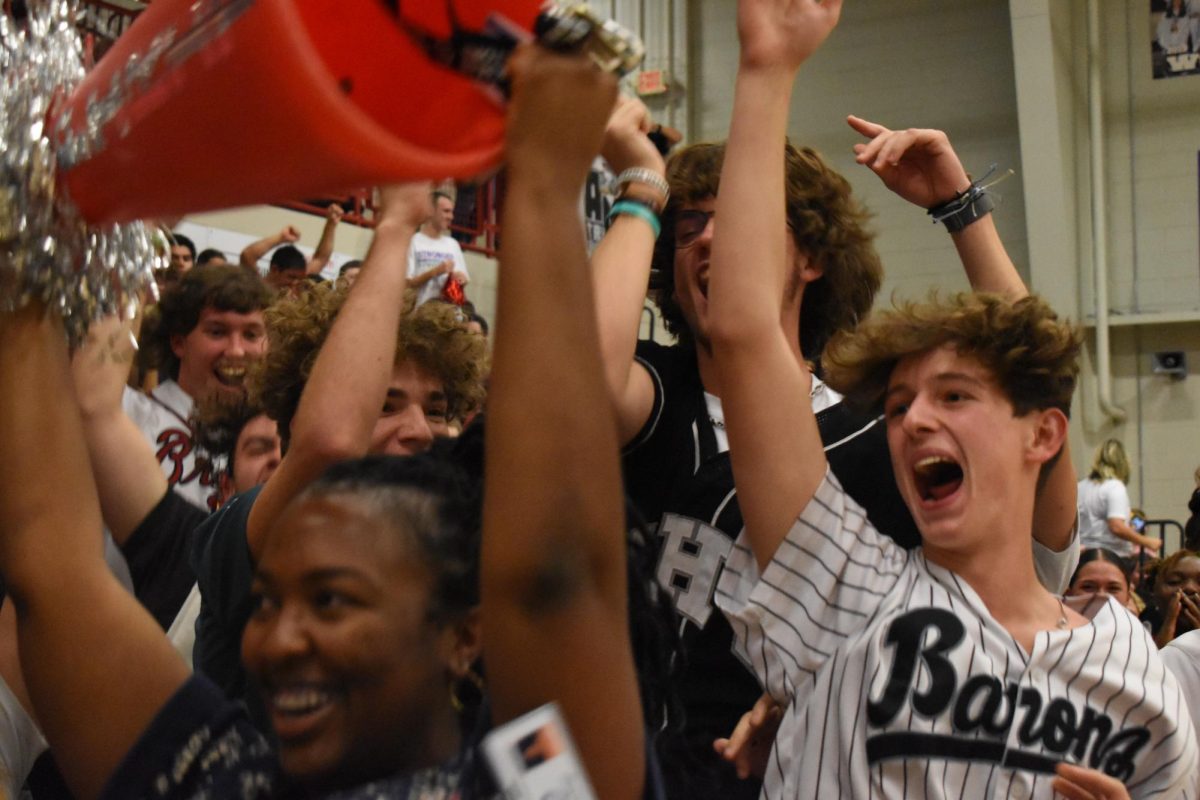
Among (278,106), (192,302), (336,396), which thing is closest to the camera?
(278,106)

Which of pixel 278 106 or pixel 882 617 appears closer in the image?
pixel 278 106

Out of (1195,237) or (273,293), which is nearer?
(273,293)

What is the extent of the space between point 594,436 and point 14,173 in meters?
0.51

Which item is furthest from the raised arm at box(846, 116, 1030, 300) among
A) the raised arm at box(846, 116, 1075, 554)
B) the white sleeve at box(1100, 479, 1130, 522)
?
the white sleeve at box(1100, 479, 1130, 522)

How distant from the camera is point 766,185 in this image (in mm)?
1495

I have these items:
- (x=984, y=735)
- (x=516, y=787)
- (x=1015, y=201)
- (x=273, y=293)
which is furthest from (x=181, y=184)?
(x=1015, y=201)

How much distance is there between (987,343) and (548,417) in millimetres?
1008

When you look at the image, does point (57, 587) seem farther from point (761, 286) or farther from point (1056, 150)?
point (1056, 150)

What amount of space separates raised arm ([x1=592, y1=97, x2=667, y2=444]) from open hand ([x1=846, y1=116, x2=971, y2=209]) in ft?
1.32

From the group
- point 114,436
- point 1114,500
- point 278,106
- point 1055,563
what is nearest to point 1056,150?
point 1114,500

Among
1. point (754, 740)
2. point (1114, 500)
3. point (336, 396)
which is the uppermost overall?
point (336, 396)

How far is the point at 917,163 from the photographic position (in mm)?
1907

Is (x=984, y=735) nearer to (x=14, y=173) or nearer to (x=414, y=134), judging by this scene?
(x=414, y=134)

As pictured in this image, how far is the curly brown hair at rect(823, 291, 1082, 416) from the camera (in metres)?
1.67
